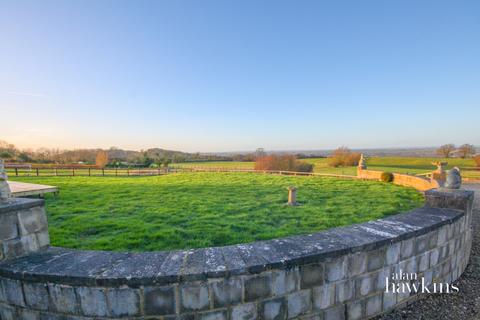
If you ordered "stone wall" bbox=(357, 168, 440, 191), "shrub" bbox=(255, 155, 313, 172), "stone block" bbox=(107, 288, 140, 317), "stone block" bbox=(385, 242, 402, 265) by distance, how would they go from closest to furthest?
1. "stone block" bbox=(107, 288, 140, 317)
2. "stone block" bbox=(385, 242, 402, 265)
3. "stone wall" bbox=(357, 168, 440, 191)
4. "shrub" bbox=(255, 155, 313, 172)

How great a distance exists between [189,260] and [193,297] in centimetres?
28

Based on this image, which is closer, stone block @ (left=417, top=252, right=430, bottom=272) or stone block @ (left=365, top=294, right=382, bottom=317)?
stone block @ (left=365, top=294, right=382, bottom=317)

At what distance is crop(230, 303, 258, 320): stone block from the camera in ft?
5.98

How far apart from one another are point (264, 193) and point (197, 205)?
2440 mm

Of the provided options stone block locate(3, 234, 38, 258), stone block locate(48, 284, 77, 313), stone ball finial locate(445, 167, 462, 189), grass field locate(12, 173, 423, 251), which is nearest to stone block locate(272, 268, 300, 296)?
grass field locate(12, 173, 423, 251)

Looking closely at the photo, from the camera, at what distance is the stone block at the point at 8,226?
6.26 ft

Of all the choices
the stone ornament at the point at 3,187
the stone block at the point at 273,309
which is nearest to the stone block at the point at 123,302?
the stone block at the point at 273,309

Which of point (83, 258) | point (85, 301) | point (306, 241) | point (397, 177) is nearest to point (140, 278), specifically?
point (85, 301)

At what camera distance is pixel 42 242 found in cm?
215

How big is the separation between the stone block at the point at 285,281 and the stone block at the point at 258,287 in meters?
0.05

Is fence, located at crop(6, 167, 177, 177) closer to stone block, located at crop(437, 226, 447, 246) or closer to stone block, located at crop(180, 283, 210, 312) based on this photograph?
stone block, located at crop(180, 283, 210, 312)

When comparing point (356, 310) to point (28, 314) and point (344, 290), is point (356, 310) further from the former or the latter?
point (28, 314)

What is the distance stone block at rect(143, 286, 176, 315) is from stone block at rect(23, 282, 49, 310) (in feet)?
2.67

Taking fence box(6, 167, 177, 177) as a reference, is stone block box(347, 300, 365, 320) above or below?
below
